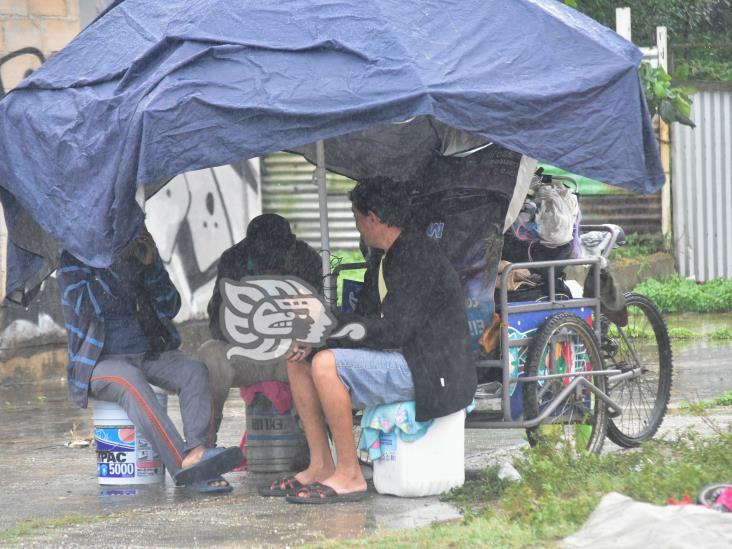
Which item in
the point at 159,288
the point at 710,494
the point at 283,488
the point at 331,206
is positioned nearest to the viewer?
the point at 710,494

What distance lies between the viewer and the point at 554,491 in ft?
18.9

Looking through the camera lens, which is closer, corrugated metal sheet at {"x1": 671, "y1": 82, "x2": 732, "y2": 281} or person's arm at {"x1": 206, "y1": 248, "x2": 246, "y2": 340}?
person's arm at {"x1": 206, "y1": 248, "x2": 246, "y2": 340}

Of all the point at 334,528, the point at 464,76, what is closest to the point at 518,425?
the point at 334,528

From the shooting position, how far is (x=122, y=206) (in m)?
6.03

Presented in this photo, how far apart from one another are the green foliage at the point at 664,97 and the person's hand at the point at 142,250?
8.24 metres

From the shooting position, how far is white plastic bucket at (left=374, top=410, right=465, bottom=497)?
636cm

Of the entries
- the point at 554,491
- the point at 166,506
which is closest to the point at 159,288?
the point at 166,506

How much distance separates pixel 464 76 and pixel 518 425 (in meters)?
1.74

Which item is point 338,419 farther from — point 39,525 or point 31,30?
point 31,30

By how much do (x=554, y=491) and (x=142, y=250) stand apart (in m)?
2.47

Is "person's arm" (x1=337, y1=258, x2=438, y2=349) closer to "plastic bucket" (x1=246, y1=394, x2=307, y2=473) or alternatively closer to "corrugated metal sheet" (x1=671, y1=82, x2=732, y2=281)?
"plastic bucket" (x1=246, y1=394, x2=307, y2=473)

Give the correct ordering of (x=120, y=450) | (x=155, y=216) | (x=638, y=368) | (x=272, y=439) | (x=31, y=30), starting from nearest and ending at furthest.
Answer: (x=120, y=450)
(x=272, y=439)
(x=638, y=368)
(x=31, y=30)
(x=155, y=216)

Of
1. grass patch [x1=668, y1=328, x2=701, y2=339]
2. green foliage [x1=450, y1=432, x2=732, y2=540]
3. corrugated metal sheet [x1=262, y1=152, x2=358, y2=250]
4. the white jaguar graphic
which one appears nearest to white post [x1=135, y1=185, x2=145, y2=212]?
the white jaguar graphic

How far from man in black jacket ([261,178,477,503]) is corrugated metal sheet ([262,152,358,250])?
911cm
